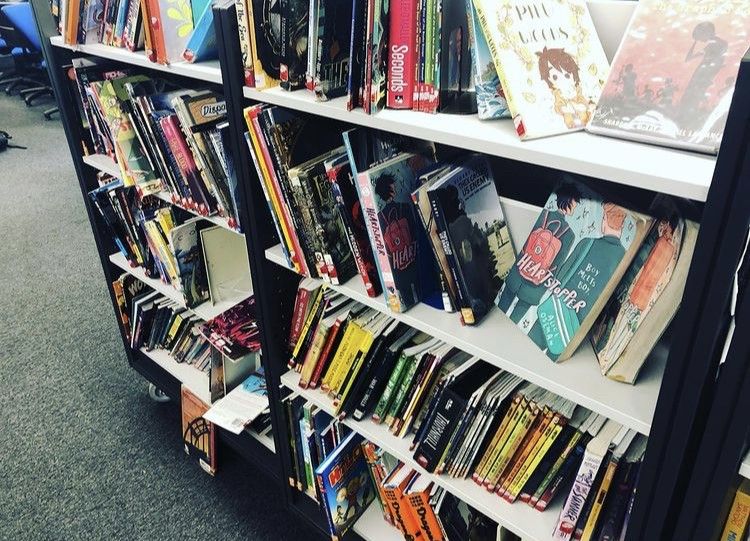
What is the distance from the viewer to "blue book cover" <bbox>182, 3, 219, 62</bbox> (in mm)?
1185

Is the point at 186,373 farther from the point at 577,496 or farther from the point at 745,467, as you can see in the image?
the point at 745,467

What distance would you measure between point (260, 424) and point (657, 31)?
1.48 metres

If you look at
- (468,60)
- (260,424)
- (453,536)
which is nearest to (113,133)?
(260,424)

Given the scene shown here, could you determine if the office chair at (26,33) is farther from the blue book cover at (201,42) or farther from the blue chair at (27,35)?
the blue book cover at (201,42)

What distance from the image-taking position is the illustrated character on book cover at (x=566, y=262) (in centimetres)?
80

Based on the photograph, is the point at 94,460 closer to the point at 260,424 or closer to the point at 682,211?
the point at 260,424

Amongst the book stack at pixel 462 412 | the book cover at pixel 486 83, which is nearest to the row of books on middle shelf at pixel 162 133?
the book stack at pixel 462 412

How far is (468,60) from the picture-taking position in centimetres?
85

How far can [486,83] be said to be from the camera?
82 cm

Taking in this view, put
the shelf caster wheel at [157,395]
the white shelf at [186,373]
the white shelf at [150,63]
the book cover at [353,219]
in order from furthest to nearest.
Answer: the shelf caster wheel at [157,395], the white shelf at [186,373], the white shelf at [150,63], the book cover at [353,219]

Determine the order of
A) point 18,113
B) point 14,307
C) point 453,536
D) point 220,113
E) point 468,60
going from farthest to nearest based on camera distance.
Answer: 1. point 18,113
2. point 14,307
3. point 220,113
4. point 453,536
5. point 468,60

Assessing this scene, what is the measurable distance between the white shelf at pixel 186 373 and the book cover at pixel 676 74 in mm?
1458

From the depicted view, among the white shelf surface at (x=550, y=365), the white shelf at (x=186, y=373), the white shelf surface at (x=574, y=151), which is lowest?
the white shelf at (x=186, y=373)

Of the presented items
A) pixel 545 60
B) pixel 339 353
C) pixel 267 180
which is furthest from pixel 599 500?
pixel 267 180
